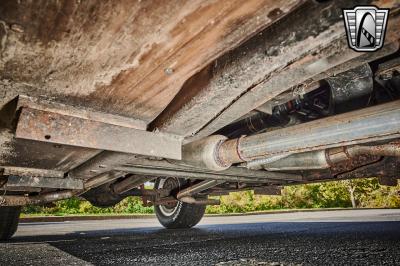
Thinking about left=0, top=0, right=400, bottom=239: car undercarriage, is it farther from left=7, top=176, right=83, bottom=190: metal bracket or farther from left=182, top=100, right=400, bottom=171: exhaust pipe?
left=7, top=176, right=83, bottom=190: metal bracket

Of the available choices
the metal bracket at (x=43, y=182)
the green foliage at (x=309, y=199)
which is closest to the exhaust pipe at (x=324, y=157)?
the metal bracket at (x=43, y=182)

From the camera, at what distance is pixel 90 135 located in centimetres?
104

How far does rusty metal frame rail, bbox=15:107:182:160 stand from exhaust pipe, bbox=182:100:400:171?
0.75 ft

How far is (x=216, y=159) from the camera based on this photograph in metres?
1.45

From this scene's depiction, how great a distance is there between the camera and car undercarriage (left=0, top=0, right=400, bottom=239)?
672 mm

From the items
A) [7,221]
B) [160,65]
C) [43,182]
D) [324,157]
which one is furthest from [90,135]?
[7,221]

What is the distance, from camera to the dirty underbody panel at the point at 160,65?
664mm

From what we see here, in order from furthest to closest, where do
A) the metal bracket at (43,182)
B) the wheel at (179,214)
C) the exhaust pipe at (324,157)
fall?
the wheel at (179,214) < the metal bracket at (43,182) < the exhaust pipe at (324,157)

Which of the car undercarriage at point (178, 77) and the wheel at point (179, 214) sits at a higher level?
the car undercarriage at point (178, 77)

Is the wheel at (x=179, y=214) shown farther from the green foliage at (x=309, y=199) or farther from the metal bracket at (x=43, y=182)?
the green foliage at (x=309, y=199)

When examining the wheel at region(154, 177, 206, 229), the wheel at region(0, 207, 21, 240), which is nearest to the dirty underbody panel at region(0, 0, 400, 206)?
the wheel at region(0, 207, 21, 240)

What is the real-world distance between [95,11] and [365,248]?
2.24m

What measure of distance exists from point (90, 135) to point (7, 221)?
314 cm

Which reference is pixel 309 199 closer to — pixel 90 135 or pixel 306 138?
pixel 306 138
